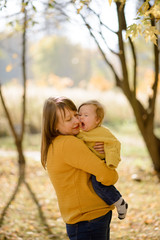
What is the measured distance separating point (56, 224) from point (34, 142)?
7.37 m

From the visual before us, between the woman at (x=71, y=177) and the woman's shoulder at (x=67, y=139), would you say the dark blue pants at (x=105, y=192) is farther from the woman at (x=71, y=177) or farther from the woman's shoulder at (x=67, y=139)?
the woman's shoulder at (x=67, y=139)

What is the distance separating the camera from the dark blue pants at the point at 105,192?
6.22 ft

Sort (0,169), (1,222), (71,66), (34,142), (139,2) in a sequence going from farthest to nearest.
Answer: (71,66)
(34,142)
(0,169)
(139,2)
(1,222)

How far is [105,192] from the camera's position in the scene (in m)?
1.90

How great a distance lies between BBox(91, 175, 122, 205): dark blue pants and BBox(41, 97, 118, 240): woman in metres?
0.04

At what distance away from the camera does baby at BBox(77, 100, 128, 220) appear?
1.88 m

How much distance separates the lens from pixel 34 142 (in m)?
11.1

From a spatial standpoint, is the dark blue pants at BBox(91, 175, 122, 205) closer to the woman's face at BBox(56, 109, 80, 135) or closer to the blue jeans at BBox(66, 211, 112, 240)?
the blue jeans at BBox(66, 211, 112, 240)

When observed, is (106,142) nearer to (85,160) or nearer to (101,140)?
(101,140)

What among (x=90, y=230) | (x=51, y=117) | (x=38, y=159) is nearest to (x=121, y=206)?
(x=90, y=230)

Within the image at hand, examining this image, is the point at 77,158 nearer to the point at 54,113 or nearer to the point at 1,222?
the point at 54,113

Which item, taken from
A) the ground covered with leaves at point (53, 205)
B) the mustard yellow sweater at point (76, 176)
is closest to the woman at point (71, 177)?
the mustard yellow sweater at point (76, 176)

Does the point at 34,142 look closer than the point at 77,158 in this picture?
No

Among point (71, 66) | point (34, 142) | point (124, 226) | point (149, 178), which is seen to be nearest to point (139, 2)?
point (149, 178)
